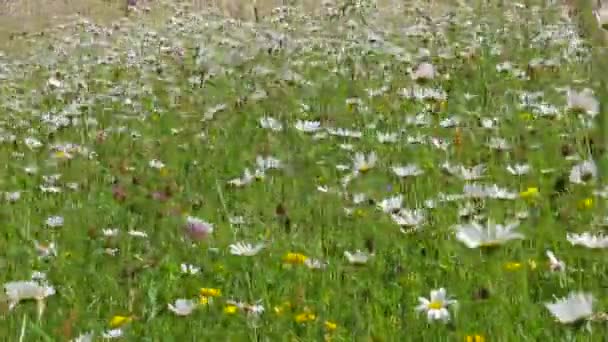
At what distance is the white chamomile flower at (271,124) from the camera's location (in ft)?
19.7

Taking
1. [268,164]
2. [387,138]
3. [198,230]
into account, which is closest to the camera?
[198,230]

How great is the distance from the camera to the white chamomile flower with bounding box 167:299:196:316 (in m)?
3.09

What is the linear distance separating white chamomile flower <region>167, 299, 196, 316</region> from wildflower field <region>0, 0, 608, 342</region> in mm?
22

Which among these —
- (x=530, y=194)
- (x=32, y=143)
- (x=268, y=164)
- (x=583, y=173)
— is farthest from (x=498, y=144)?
(x=32, y=143)

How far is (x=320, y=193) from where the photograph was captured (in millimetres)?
4418

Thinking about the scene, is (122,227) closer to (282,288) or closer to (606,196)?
(282,288)

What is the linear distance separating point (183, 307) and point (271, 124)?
3.06 metres

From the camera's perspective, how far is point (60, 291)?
362 cm

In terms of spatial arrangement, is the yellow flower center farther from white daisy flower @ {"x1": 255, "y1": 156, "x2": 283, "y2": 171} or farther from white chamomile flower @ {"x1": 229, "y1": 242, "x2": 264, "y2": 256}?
white daisy flower @ {"x1": 255, "y1": 156, "x2": 283, "y2": 171}

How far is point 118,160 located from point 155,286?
8.19ft

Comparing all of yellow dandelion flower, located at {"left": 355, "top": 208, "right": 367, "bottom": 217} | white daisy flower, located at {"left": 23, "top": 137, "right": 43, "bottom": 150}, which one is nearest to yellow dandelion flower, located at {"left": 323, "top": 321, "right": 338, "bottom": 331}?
yellow dandelion flower, located at {"left": 355, "top": 208, "right": 367, "bottom": 217}

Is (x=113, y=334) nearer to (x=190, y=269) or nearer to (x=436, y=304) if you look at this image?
(x=190, y=269)

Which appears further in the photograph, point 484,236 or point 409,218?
point 409,218

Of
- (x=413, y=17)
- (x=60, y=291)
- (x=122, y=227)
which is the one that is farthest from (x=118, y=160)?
(x=413, y=17)
